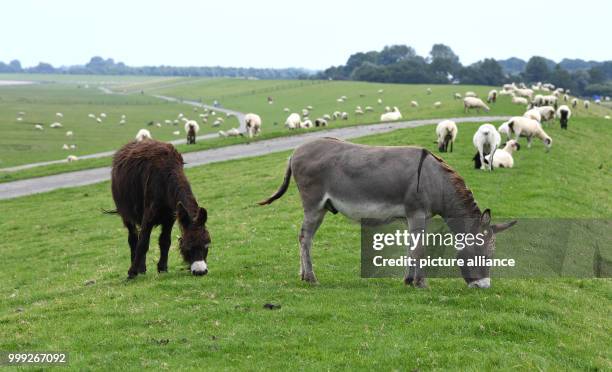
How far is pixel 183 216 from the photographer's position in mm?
13828

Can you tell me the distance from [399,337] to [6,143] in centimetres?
7043

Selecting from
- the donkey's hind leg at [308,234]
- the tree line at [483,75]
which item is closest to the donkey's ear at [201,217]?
the donkey's hind leg at [308,234]

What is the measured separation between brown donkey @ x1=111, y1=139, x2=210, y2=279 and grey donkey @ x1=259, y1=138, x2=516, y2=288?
2.39m

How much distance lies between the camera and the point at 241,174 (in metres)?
36.4

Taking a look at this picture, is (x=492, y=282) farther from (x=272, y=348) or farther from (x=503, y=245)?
(x=272, y=348)

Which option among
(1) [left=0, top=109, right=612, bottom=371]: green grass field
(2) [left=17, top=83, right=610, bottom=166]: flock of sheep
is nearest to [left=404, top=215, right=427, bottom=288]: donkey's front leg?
(1) [left=0, top=109, right=612, bottom=371]: green grass field

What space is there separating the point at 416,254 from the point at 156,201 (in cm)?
601

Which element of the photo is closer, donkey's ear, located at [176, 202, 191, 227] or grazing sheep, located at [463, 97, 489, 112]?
donkey's ear, located at [176, 202, 191, 227]

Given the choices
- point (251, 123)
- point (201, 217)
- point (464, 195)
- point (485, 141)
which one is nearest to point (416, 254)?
point (464, 195)

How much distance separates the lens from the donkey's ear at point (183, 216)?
13.8m

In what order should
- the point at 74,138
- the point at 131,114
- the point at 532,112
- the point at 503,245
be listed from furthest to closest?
the point at 131,114
the point at 74,138
the point at 532,112
the point at 503,245

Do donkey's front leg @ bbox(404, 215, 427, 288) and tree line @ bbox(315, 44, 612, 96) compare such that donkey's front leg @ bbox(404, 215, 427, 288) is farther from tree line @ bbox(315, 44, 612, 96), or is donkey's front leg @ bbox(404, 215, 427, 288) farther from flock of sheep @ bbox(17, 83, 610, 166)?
tree line @ bbox(315, 44, 612, 96)

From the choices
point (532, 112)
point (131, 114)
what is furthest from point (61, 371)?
point (131, 114)

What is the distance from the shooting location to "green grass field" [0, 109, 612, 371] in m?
9.80
